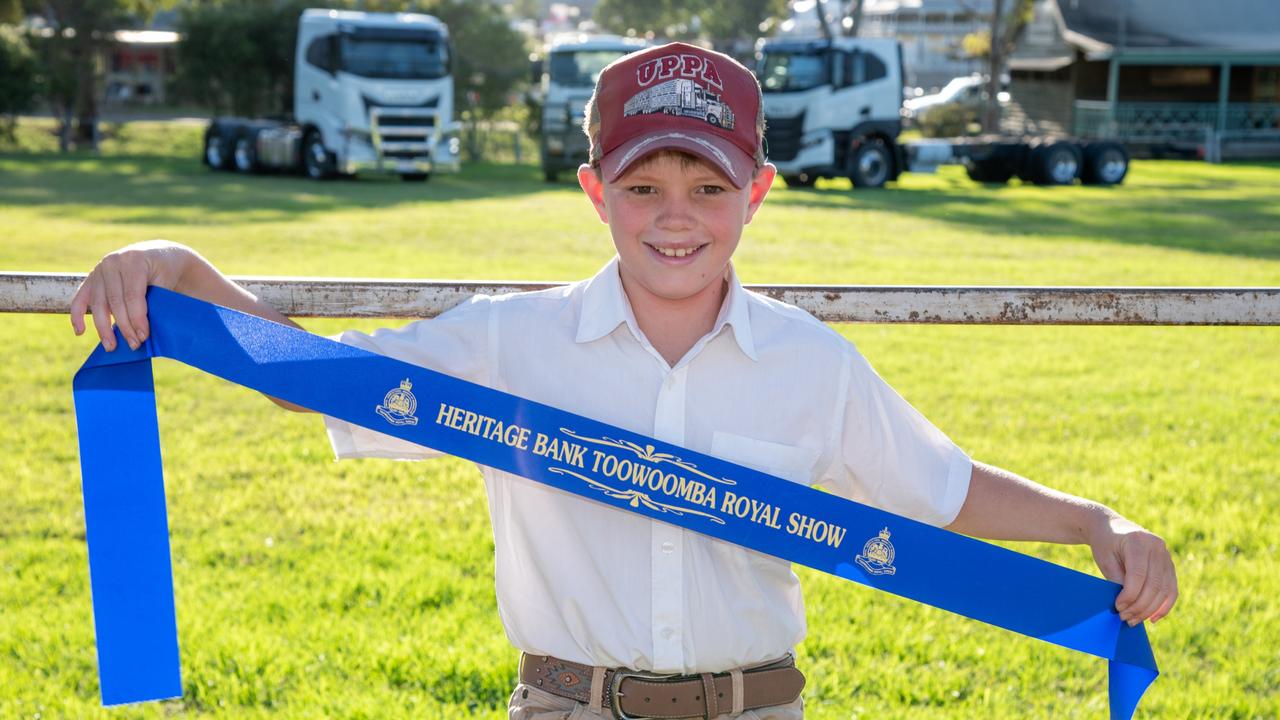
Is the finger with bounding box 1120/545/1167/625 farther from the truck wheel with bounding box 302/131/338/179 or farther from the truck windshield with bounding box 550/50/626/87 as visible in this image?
the truck wheel with bounding box 302/131/338/179

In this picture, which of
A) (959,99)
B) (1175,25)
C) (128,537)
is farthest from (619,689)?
(959,99)

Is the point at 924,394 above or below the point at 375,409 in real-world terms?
below

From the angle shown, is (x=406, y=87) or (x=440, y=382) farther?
(x=406, y=87)

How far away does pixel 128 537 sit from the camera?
2.09 m

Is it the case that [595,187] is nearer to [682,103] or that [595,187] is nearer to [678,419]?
[682,103]

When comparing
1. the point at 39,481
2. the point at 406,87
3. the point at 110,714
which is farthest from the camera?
the point at 406,87

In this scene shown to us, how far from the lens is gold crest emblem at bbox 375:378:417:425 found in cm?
200

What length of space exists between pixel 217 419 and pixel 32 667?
127 inches

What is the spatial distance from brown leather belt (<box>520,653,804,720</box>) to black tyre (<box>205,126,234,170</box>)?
28321 millimetres

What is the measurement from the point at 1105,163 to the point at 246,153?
1810 cm

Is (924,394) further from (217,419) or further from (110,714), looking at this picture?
(110,714)

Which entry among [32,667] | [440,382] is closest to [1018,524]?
[440,382]

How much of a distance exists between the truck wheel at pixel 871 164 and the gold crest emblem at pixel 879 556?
A: 24.1 metres

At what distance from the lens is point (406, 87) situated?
26.2m
